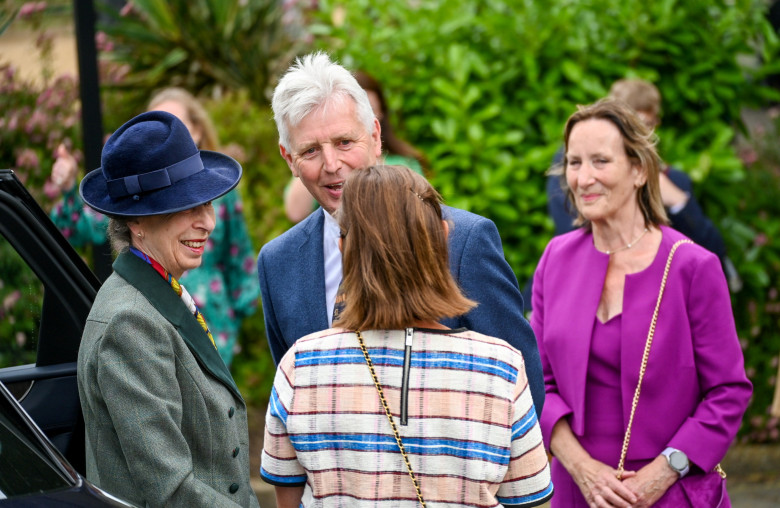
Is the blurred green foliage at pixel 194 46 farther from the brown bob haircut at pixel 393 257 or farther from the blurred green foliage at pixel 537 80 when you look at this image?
the brown bob haircut at pixel 393 257

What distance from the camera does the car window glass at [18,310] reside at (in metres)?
2.91

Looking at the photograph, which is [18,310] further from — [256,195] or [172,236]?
[256,195]

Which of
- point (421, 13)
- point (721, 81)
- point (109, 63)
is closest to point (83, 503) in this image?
point (421, 13)

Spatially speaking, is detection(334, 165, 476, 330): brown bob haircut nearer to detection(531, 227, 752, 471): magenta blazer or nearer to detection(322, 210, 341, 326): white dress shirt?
detection(322, 210, 341, 326): white dress shirt

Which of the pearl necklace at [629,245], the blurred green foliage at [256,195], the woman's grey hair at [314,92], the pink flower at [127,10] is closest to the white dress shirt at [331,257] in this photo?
the woman's grey hair at [314,92]

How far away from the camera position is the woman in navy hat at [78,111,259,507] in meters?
2.19

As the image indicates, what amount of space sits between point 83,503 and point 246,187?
4366 mm

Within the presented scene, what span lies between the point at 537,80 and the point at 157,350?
12.2 feet

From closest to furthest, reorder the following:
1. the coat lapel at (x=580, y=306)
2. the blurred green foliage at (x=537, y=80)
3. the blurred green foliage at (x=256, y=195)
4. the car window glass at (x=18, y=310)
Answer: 1. the car window glass at (x=18, y=310)
2. the coat lapel at (x=580, y=306)
3. the blurred green foliage at (x=537, y=80)
4. the blurred green foliage at (x=256, y=195)

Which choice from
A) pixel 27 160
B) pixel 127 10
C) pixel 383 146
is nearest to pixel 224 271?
pixel 383 146

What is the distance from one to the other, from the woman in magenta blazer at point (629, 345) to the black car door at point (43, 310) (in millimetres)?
1521

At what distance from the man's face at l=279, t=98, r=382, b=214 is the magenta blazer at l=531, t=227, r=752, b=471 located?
962 millimetres

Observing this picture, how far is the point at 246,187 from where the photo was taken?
6.27 m

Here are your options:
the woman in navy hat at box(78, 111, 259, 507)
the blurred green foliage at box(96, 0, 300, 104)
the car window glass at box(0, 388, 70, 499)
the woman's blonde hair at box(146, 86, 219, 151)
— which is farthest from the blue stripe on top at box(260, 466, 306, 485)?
the blurred green foliage at box(96, 0, 300, 104)
